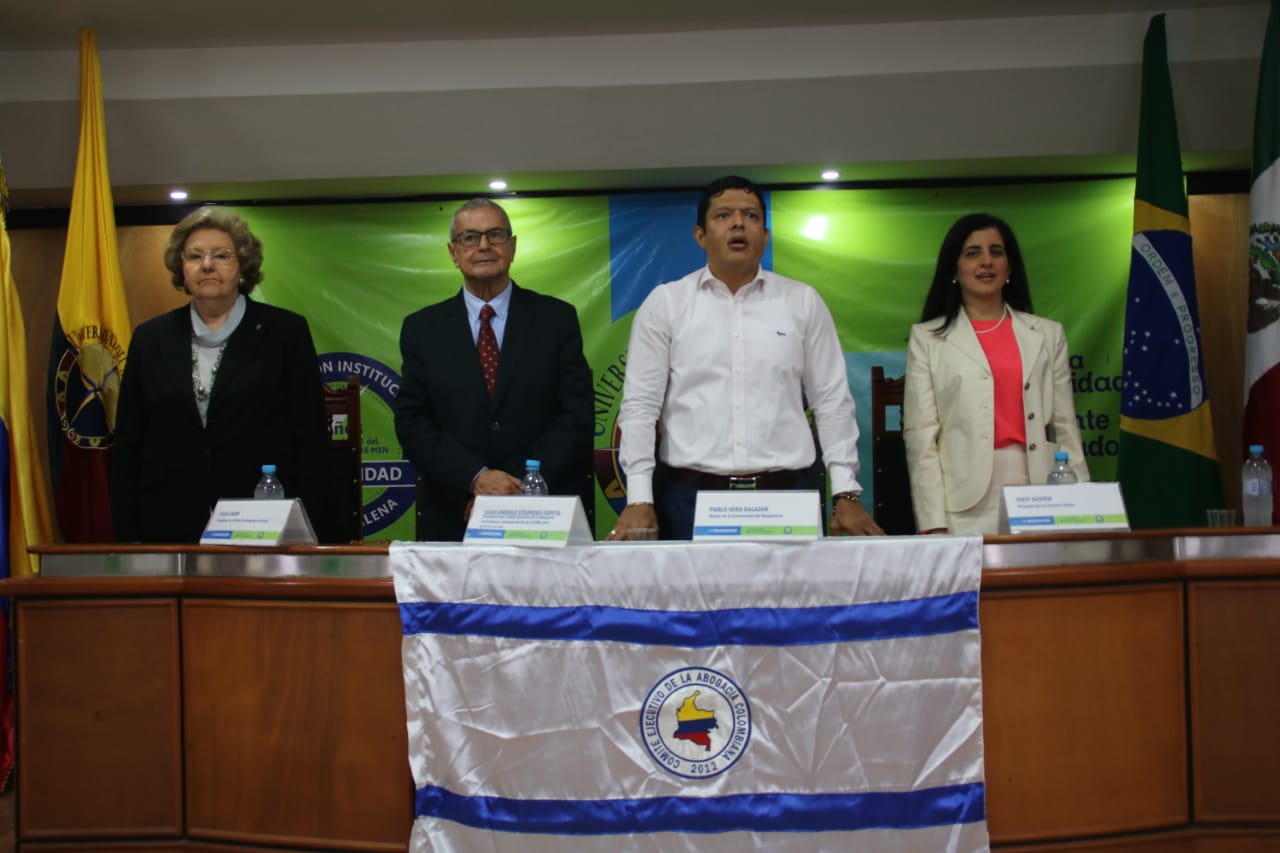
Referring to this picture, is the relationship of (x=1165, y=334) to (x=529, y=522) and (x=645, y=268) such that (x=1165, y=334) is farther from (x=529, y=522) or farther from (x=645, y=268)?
(x=529, y=522)

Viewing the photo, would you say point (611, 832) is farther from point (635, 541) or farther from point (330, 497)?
point (330, 497)

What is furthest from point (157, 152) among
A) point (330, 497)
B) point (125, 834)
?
point (125, 834)

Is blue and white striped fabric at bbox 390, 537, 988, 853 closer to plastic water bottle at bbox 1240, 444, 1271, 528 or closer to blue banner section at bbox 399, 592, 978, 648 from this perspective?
blue banner section at bbox 399, 592, 978, 648

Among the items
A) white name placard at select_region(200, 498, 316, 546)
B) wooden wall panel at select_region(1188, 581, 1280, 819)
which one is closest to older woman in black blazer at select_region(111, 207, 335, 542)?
white name placard at select_region(200, 498, 316, 546)

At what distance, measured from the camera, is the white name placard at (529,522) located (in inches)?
72.0

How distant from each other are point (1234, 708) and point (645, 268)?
101 inches

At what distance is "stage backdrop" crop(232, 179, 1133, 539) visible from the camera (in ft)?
12.7

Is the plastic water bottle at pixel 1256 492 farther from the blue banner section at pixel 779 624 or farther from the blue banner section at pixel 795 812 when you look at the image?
the blue banner section at pixel 795 812

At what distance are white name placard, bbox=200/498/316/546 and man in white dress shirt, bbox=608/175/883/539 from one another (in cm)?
68

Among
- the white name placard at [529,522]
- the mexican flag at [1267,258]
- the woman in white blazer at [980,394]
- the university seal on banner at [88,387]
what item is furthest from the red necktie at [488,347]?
the mexican flag at [1267,258]

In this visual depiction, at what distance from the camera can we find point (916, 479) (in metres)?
2.56

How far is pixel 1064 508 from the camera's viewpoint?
6.20 ft

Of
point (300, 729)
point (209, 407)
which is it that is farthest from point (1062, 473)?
point (209, 407)

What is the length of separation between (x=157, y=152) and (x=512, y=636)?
2715mm
